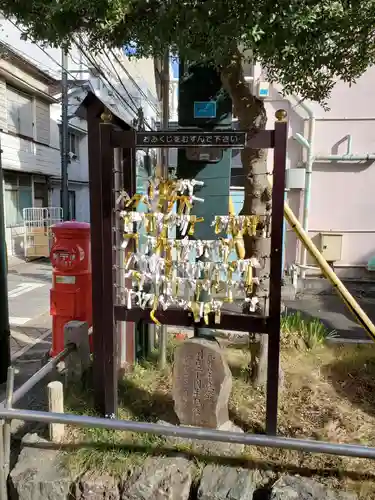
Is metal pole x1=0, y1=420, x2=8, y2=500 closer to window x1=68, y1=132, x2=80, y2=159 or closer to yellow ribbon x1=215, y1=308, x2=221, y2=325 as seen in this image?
yellow ribbon x1=215, y1=308, x2=221, y2=325

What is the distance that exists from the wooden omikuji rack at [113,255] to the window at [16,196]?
1187cm

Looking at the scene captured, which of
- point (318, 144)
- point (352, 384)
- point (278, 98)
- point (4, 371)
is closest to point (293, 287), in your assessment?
point (318, 144)

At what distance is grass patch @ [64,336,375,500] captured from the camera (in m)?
2.64

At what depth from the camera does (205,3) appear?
2.21 meters

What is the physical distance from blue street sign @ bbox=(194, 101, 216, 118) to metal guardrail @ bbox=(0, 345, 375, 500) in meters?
3.02

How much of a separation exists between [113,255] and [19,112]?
43.6ft

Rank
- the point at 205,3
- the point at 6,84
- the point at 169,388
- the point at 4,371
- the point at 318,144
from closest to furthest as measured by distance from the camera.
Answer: the point at 205,3
the point at 169,388
the point at 4,371
the point at 318,144
the point at 6,84

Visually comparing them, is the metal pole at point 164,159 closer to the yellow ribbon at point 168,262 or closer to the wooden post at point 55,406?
the yellow ribbon at point 168,262

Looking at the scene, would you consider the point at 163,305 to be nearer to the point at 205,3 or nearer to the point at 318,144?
the point at 205,3

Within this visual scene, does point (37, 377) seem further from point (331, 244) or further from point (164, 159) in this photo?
point (331, 244)

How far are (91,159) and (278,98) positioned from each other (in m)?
7.47

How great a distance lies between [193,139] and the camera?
2641 mm

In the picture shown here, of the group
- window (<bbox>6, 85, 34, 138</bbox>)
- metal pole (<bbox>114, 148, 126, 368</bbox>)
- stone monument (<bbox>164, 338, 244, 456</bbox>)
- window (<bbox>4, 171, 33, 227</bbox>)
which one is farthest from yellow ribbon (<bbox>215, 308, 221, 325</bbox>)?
window (<bbox>6, 85, 34, 138</bbox>)

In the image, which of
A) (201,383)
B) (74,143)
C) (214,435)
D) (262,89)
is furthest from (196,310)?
(74,143)
